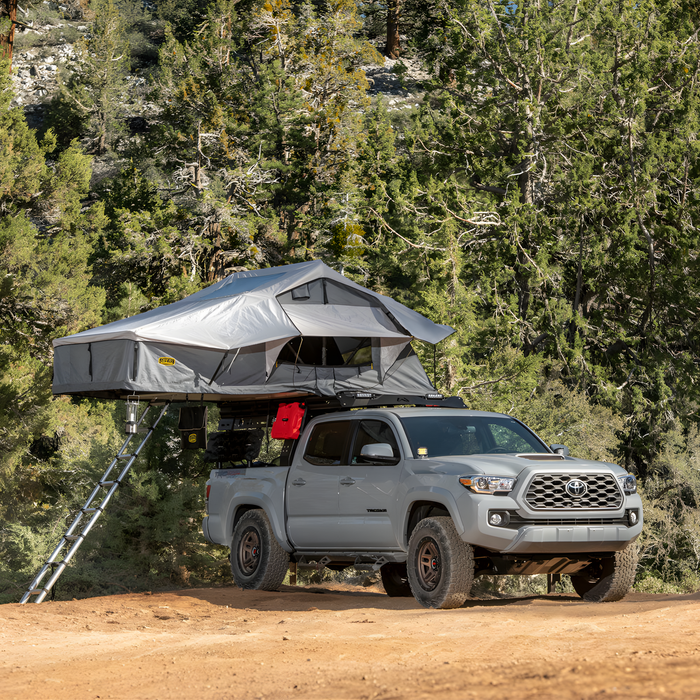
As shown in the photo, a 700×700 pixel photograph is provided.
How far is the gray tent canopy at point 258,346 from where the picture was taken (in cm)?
956

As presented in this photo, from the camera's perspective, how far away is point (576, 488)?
7.68m

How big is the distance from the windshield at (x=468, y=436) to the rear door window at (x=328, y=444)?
2.66 ft

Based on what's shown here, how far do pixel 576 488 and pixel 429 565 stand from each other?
1.51m

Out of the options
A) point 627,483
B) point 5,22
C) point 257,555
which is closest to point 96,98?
point 5,22

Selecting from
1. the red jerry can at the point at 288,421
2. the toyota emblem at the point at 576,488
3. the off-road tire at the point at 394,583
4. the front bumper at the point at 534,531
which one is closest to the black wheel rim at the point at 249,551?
the red jerry can at the point at 288,421

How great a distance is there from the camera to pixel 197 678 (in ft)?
16.4

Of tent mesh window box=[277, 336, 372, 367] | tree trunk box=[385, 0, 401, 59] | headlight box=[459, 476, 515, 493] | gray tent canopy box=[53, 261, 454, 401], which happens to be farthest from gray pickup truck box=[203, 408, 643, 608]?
tree trunk box=[385, 0, 401, 59]

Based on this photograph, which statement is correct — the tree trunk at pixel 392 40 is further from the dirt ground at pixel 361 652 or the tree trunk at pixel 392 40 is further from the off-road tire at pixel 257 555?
the dirt ground at pixel 361 652

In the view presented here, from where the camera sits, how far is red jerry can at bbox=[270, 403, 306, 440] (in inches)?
388

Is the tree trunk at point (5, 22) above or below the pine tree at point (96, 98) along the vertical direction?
below

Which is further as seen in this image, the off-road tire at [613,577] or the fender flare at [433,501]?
the off-road tire at [613,577]

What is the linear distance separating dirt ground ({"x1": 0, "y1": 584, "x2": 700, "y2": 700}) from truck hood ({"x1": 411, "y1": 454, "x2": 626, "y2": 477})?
1.21 meters

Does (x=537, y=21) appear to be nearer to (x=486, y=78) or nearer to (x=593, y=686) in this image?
(x=486, y=78)

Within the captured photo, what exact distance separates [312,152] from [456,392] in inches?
757
